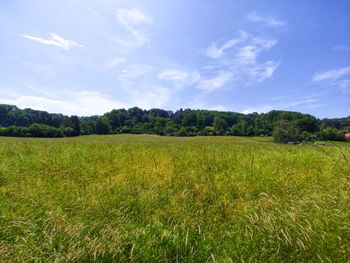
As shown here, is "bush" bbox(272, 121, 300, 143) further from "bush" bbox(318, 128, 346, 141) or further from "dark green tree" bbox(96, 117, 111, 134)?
"dark green tree" bbox(96, 117, 111, 134)

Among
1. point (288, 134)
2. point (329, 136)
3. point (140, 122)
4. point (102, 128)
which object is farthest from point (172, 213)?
point (140, 122)

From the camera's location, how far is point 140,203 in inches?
143

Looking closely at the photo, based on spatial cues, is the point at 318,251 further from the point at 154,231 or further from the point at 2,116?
the point at 2,116

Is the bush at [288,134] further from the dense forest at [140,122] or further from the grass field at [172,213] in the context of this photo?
the dense forest at [140,122]

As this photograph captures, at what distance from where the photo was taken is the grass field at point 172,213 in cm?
231

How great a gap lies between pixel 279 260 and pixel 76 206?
3153 mm

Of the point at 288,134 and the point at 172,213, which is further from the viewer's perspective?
the point at 288,134

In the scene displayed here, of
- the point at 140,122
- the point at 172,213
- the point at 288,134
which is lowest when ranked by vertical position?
the point at 172,213

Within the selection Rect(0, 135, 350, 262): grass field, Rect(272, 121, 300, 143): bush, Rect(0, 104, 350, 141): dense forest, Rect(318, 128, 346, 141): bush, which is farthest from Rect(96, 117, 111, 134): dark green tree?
Rect(318, 128, 346, 141): bush

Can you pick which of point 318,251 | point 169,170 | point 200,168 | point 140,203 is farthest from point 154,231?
point 200,168

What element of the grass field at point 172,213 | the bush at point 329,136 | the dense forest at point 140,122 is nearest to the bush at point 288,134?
the bush at point 329,136

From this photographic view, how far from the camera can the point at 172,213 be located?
3289 millimetres

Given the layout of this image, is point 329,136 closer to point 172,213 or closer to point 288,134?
point 288,134

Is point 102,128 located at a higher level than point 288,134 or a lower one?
lower
